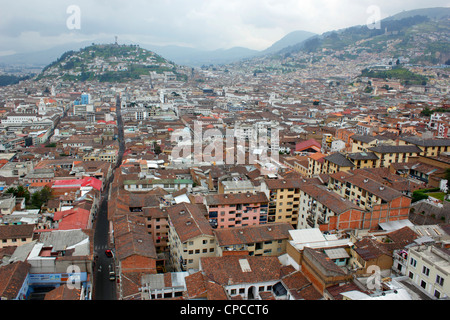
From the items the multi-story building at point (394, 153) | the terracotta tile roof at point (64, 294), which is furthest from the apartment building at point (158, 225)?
the multi-story building at point (394, 153)

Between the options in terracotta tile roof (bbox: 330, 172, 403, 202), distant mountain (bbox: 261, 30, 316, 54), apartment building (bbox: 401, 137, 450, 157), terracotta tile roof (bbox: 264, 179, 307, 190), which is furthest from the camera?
distant mountain (bbox: 261, 30, 316, 54)

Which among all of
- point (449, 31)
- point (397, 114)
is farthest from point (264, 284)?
point (449, 31)

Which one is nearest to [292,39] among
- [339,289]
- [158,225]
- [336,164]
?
[336,164]

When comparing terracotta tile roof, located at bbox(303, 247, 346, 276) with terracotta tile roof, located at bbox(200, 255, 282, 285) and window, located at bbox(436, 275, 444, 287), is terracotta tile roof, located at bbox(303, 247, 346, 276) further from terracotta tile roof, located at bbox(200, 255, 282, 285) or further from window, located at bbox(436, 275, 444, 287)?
window, located at bbox(436, 275, 444, 287)

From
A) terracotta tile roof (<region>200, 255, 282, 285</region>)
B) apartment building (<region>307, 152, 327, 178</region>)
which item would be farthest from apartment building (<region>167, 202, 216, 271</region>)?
apartment building (<region>307, 152, 327, 178</region>)

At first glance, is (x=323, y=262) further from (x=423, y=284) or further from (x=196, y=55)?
(x=196, y=55)

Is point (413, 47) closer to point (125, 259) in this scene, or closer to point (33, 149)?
point (33, 149)
